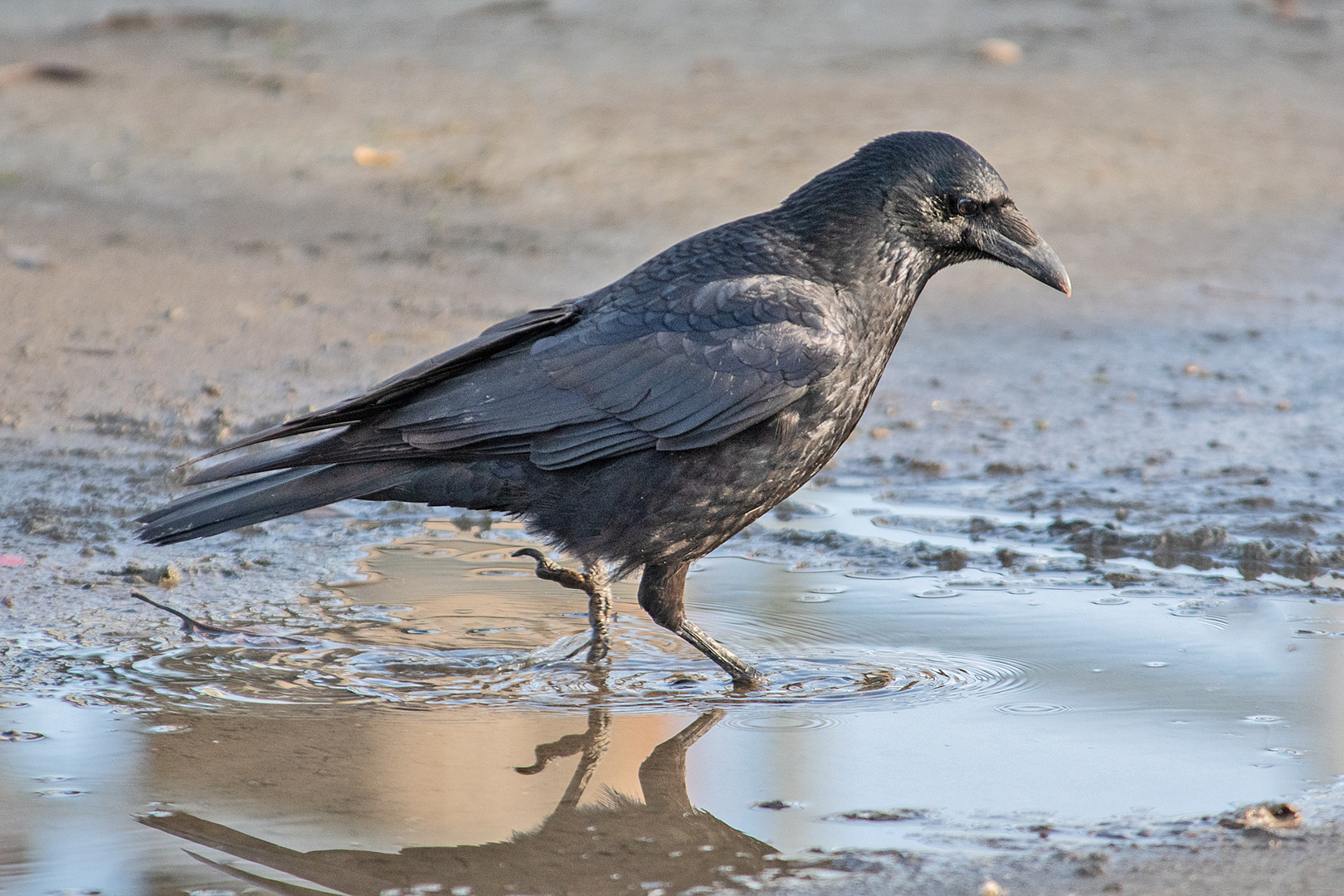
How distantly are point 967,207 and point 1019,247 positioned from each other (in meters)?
0.20

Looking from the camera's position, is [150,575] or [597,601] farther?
[150,575]

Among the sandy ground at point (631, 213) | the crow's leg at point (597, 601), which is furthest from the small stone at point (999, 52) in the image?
the crow's leg at point (597, 601)

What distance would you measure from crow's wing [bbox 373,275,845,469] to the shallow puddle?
2.04 ft

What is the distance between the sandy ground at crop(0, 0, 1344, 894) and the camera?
5863 mm

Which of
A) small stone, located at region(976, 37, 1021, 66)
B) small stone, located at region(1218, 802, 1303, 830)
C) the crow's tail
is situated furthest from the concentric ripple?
small stone, located at region(976, 37, 1021, 66)

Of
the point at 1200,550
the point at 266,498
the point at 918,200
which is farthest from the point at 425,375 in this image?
the point at 1200,550

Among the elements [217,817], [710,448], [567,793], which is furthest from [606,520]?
[217,817]

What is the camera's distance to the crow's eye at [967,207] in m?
4.49

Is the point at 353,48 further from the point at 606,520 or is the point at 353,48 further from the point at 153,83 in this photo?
the point at 606,520

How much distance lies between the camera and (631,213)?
852 centimetres

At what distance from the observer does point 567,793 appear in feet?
11.6

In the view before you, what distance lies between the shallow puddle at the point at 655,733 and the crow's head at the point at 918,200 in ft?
3.51

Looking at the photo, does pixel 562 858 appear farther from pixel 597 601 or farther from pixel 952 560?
pixel 952 560

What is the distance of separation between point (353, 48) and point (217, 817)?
8.40 m
